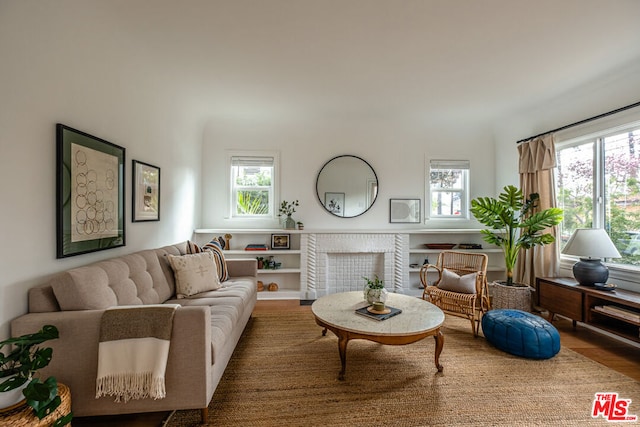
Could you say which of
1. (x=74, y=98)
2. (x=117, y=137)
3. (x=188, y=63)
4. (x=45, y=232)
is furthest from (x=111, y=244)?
(x=188, y=63)

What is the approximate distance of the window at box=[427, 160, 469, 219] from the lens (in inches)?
181

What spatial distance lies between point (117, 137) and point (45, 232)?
3.33 ft

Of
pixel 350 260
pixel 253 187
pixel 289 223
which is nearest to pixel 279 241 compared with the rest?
pixel 289 223

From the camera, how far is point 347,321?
7.04 ft

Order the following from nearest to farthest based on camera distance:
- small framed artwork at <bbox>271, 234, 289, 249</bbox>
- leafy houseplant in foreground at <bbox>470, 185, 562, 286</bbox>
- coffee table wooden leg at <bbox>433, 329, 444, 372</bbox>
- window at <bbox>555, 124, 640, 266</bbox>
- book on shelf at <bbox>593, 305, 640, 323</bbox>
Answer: coffee table wooden leg at <bbox>433, 329, 444, 372</bbox> < book on shelf at <bbox>593, 305, 640, 323</bbox> < window at <bbox>555, 124, 640, 266</bbox> < leafy houseplant in foreground at <bbox>470, 185, 562, 286</bbox> < small framed artwork at <bbox>271, 234, 289, 249</bbox>

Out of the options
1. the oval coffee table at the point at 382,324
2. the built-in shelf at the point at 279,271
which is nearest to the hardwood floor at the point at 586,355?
the oval coffee table at the point at 382,324

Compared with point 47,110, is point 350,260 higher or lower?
lower

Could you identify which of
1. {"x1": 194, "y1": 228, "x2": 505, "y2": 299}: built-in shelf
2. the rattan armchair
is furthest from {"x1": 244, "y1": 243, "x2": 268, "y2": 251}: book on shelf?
the rattan armchair

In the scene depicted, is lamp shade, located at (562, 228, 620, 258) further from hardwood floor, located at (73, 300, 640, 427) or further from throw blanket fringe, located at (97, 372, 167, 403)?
throw blanket fringe, located at (97, 372, 167, 403)

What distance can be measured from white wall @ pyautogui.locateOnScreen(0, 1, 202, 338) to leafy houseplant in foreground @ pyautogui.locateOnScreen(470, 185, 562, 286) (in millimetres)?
3854

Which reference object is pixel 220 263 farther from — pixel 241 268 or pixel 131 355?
pixel 131 355

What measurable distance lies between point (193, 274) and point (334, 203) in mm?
2385

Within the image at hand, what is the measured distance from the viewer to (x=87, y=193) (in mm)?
1979

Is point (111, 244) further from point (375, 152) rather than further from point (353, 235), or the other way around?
point (375, 152)
